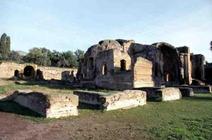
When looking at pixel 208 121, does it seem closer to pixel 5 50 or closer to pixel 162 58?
pixel 162 58

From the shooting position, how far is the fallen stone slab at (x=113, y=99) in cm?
1180

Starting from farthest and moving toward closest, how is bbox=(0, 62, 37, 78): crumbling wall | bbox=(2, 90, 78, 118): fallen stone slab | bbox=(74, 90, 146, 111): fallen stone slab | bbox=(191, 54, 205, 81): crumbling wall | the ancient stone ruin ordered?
1. bbox=(191, 54, 205, 81): crumbling wall
2. bbox=(0, 62, 37, 78): crumbling wall
3. bbox=(74, 90, 146, 111): fallen stone slab
4. the ancient stone ruin
5. bbox=(2, 90, 78, 118): fallen stone slab

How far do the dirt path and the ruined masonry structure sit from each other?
47.2ft

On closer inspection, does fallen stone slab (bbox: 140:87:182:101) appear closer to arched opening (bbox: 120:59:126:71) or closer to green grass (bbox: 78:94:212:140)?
green grass (bbox: 78:94:212:140)

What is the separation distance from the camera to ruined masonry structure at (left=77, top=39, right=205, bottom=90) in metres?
24.0

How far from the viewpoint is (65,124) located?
865 cm

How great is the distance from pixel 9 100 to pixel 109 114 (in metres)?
6.09

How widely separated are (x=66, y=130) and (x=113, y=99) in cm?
450

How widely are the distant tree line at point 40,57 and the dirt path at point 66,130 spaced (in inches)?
2354

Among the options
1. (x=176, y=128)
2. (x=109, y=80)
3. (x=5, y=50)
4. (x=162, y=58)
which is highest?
(x=5, y=50)

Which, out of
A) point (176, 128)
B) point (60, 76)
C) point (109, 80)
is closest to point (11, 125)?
point (176, 128)

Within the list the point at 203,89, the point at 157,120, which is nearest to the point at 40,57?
the point at 203,89

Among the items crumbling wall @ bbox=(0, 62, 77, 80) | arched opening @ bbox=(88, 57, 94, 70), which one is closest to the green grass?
arched opening @ bbox=(88, 57, 94, 70)

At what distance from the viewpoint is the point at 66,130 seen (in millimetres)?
7848
